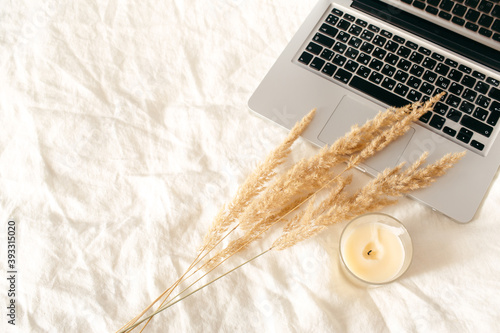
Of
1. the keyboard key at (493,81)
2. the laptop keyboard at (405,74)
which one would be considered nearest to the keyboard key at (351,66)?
the laptop keyboard at (405,74)

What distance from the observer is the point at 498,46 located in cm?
65

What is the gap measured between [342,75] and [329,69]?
0.08 ft

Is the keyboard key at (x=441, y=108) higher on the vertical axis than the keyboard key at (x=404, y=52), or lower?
Answer: lower

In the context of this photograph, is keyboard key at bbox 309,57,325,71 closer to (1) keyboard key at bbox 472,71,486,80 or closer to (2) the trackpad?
(2) the trackpad

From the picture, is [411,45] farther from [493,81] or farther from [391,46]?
[493,81]

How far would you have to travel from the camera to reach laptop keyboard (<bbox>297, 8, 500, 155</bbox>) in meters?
0.64

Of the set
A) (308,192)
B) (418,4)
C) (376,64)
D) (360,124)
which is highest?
(418,4)

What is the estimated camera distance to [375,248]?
1.93 ft

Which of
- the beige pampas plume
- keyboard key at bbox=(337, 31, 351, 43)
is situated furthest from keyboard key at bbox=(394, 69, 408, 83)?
the beige pampas plume

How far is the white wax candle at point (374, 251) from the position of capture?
1.88 ft

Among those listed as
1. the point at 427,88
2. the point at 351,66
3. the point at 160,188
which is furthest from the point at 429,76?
the point at 160,188

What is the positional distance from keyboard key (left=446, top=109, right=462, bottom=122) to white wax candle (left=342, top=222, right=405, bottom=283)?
20 centimetres

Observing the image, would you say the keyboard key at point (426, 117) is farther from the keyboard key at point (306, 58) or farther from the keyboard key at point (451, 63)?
the keyboard key at point (306, 58)

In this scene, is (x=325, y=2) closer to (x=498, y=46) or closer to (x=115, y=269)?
(x=498, y=46)
